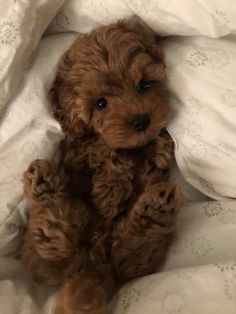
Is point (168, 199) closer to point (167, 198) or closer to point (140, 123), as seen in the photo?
point (167, 198)

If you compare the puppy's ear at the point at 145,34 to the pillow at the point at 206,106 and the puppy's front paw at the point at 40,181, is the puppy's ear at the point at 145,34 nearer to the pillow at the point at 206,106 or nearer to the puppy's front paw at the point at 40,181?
the pillow at the point at 206,106

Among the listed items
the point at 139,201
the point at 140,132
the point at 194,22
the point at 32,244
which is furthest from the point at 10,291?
the point at 194,22

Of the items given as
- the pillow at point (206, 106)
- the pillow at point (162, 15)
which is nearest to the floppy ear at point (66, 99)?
the pillow at point (162, 15)

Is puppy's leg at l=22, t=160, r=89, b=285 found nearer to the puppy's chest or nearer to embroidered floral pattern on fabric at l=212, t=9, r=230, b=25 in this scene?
the puppy's chest

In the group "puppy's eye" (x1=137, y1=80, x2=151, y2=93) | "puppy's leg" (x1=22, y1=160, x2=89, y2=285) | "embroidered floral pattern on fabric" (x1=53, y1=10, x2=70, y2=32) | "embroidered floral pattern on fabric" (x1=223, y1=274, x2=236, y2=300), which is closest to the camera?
"embroidered floral pattern on fabric" (x1=223, y1=274, x2=236, y2=300)

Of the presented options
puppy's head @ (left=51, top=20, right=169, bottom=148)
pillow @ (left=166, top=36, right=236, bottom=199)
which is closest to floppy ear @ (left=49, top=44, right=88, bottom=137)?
puppy's head @ (left=51, top=20, right=169, bottom=148)

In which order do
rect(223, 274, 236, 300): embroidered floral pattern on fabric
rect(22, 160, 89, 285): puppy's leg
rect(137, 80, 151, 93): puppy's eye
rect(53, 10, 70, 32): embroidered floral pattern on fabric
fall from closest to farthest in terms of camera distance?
rect(223, 274, 236, 300): embroidered floral pattern on fabric
rect(22, 160, 89, 285): puppy's leg
rect(137, 80, 151, 93): puppy's eye
rect(53, 10, 70, 32): embroidered floral pattern on fabric

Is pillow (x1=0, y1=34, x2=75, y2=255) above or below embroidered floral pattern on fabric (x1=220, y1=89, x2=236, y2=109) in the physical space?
above
